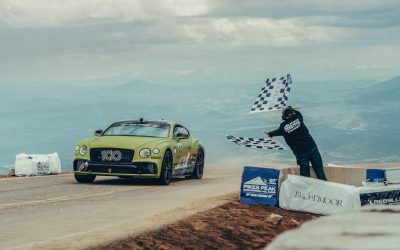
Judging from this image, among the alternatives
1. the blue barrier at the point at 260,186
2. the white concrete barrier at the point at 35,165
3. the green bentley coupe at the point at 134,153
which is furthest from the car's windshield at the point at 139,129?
Result: the white concrete barrier at the point at 35,165

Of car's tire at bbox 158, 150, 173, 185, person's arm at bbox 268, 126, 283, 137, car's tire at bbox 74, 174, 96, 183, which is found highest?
person's arm at bbox 268, 126, 283, 137

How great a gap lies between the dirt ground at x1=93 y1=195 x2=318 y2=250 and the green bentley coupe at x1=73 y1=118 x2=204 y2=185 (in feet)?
12.7

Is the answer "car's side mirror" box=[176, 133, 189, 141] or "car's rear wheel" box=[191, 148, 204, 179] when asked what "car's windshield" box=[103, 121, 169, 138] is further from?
"car's rear wheel" box=[191, 148, 204, 179]

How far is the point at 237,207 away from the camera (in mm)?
12625

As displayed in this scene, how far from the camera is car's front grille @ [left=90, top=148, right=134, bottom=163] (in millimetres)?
16875

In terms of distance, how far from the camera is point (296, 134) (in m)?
13.9

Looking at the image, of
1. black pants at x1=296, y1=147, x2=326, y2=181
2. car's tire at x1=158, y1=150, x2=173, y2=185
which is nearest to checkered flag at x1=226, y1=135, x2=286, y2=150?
black pants at x1=296, y1=147, x2=326, y2=181

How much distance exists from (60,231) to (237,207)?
11.6 ft

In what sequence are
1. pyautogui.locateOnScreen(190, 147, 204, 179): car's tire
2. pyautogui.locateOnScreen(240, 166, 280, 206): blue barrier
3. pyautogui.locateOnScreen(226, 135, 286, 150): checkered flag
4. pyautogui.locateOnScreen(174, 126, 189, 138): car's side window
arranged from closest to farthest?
pyautogui.locateOnScreen(240, 166, 280, 206): blue barrier
pyautogui.locateOnScreen(226, 135, 286, 150): checkered flag
pyautogui.locateOnScreen(174, 126, 189, 138): car's side window
pyautogui.locateOnScreen(190, 147, 204, 179): car's tire

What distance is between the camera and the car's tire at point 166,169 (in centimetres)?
1698

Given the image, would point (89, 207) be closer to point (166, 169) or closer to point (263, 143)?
point (263, 143)

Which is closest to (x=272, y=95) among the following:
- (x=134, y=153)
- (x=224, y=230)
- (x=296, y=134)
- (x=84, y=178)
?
(x=134, y=153)

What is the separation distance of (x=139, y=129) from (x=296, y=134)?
5132mm

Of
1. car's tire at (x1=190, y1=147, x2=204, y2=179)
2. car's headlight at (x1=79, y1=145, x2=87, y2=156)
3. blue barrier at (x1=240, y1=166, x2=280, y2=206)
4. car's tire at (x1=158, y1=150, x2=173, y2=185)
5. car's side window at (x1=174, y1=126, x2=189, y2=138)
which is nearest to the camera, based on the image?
blue barrier at (x1=240, y1=166, x2=280, y2=206)
